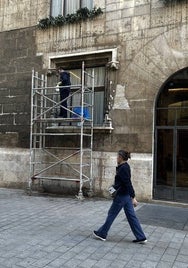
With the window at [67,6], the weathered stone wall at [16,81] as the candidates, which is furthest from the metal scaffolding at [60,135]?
the window at [67,6]

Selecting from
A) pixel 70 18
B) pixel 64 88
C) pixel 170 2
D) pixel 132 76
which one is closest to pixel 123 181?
pixel 132 76

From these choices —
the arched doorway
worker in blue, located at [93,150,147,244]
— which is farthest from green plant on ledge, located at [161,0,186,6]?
worker in blue, located at [93,150,147,244]

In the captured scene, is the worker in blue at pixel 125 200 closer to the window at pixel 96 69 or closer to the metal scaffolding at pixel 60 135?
the metal scaffolding at pixel 60 135

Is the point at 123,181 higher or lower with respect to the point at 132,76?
lower

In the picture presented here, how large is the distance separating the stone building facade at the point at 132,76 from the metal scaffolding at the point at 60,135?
0.37 meters

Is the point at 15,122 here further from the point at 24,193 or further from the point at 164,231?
the point at 164,231

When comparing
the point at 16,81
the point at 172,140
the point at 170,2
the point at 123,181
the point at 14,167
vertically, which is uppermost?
the point at 170,2

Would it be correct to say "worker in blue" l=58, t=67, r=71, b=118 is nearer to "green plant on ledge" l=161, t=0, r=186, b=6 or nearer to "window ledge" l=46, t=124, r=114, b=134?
"window ledge" l=46, t=124, r=114, b=134

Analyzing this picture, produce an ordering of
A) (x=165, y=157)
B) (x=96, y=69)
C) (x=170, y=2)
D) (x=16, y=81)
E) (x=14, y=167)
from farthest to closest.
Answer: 1. (x=16, y=81)
2. (x=14, y=167)
3. (x=96, y=69)
4. (x=165, y=157)
5. (x=170, y=2)

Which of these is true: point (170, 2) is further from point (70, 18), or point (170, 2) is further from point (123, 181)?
point (123, 181)

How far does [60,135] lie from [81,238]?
5.60m

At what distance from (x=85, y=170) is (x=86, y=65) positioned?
3.52 metres

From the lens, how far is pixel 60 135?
37.2 feet

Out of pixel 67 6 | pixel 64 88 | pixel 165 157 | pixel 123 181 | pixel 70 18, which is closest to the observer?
pixel 123 181
